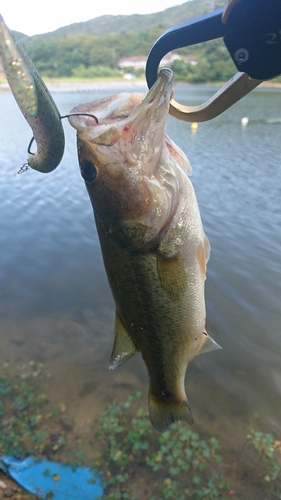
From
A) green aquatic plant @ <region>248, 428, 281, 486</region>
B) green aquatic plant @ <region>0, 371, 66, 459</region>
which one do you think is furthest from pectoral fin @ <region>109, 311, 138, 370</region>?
green aquatic plant @ <region>248, 428, 281, 486</region>

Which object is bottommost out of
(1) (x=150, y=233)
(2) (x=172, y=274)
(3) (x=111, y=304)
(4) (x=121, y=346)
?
(3) (x=111, y=304)

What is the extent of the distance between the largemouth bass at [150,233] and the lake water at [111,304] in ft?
7.24

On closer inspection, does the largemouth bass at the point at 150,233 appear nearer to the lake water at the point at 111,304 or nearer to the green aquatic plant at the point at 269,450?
the green aquatic plant at the point at 269,450

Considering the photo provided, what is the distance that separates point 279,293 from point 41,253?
5.20 meters

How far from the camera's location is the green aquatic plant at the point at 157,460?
3.33 metres

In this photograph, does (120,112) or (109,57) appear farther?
(109,57)

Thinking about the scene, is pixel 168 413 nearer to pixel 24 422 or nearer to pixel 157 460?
pixel 157 460

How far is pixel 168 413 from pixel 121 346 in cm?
54

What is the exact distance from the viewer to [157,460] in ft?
11.8

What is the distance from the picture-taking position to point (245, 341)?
5441 millimetres

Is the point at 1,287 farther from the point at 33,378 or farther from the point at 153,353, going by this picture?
the point at 153,353

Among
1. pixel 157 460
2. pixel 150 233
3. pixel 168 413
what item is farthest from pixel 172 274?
pixel 157 460

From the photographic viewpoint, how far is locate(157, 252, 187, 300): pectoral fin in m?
1.86

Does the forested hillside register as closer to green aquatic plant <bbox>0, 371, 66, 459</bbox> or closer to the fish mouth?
green aquatic plant <bbox>0, 371, 66, 459</bbox>
